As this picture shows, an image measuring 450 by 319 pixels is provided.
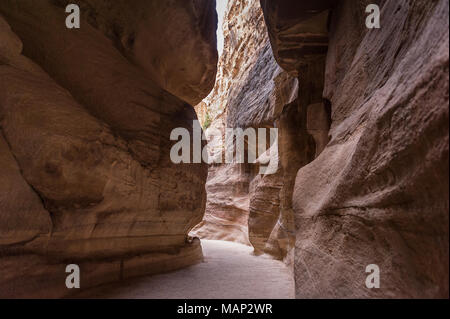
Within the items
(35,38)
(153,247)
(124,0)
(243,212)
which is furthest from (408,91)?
(243,212)

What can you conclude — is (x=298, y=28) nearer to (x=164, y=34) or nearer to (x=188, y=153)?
(x=164, y=34)

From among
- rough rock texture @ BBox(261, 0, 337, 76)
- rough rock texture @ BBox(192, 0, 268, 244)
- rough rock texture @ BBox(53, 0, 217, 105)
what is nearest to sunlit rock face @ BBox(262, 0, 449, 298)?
rough rock texture @ BBox(261, 0, 337, 76)

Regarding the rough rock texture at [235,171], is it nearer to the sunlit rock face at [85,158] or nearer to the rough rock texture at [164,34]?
the rough rock texture at [164,34]

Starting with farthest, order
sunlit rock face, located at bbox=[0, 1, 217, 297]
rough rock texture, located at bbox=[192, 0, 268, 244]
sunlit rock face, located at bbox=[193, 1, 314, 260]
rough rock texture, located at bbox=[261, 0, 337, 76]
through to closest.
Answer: rough rock texture, located at bbox=[192, 0, 268, 244], sunlit rock face, located at bbox=[193, 1, 314, 260], rough rock texture, located at bbox=[261, 0, 337, 76], sunlit rock face, located at bbox=[0, 1, 217, 297]

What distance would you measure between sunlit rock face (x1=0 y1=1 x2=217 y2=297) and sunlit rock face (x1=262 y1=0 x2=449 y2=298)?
2.62m

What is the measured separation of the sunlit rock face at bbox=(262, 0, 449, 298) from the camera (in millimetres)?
1232

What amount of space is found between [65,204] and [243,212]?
9863 mm

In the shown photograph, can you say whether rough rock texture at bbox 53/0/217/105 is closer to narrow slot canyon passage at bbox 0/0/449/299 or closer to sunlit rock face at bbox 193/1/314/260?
narrow slot canyon passage at bbox 0/0/449/299

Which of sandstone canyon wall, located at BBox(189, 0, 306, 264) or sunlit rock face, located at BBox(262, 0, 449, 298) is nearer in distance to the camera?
sunlit rock face, located at BBox(262, 0, 449, 298)

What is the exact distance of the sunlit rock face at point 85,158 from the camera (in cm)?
273

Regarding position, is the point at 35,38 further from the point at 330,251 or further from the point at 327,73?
the point at 330,251

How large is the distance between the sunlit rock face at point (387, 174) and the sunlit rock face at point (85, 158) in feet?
8.59

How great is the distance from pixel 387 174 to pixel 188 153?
144 inches

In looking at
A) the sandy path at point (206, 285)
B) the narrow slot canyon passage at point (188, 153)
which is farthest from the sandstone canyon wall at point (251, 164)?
the sandy path at point (206, 285)
